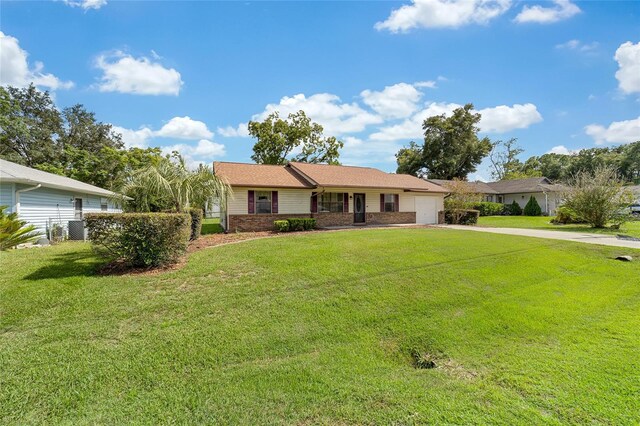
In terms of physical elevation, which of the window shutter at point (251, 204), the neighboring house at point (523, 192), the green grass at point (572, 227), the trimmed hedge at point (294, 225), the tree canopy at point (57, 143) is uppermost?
the tree canopy at point (57, 143)

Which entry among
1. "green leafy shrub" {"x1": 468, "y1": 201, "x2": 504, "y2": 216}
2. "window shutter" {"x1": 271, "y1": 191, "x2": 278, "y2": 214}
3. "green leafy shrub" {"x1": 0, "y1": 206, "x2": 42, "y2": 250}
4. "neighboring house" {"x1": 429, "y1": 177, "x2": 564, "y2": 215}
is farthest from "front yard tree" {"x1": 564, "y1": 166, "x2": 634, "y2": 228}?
"green leafy shrub" {"x1": 0, "y1": 206, "x2": 42, "y2": 250}

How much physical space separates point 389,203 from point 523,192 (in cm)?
2280

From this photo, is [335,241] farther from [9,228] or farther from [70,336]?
[9,228]

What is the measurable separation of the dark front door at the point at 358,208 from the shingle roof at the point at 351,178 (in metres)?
1.09

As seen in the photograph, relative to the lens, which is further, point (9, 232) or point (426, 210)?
point (426, 210)

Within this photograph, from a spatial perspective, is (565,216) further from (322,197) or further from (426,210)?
(322,197)

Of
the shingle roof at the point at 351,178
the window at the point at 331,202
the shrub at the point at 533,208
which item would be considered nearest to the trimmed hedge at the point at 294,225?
the window at the point at 331,202

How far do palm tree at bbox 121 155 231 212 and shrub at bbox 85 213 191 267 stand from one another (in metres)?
2.81

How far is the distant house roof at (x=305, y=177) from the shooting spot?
16938 millimetres

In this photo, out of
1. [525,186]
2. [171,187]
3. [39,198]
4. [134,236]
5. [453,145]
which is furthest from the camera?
[453,145]

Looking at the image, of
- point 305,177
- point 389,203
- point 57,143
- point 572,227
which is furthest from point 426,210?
point 57,143

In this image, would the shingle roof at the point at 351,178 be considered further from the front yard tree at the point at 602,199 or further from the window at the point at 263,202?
the front yard tree at the point at 602,199

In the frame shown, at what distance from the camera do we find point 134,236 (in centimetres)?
678

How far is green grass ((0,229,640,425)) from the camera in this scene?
305 cm
